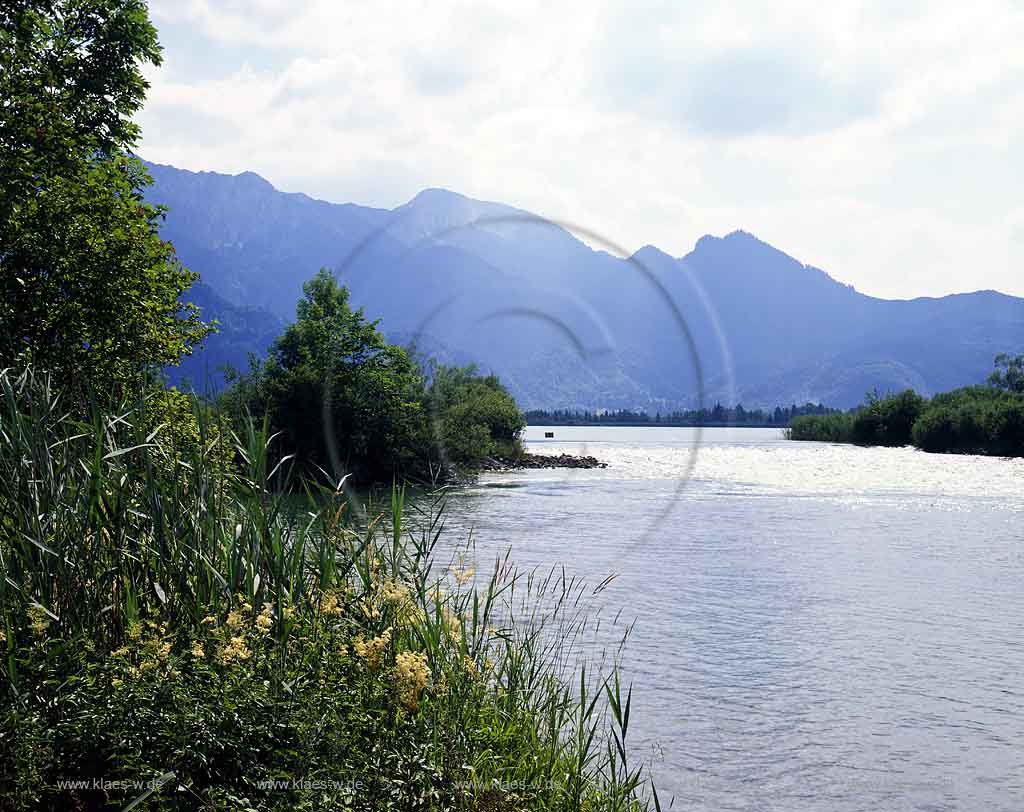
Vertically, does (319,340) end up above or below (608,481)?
above

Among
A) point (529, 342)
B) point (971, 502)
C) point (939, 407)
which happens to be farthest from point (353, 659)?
point (939, 407)

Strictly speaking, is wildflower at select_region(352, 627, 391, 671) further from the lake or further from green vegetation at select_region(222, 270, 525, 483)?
green vegetation at select_region(222, 270, 525, 483)

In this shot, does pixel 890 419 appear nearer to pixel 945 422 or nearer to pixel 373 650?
pixel 945 422

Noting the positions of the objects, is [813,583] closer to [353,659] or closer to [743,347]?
[353,659]

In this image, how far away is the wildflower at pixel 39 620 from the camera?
6289mm

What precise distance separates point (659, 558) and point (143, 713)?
22706mm

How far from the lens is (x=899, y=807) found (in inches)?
396

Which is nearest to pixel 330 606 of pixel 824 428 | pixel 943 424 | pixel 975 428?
pixel 975 428

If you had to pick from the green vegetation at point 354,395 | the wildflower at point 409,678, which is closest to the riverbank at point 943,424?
the green vegetation at point 354,395

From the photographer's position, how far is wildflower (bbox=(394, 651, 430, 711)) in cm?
571

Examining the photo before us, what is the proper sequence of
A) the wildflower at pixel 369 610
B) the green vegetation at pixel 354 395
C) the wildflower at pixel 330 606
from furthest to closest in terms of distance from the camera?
the green vegetation at pixel 354 395 < the wildflower at pixel 369 610 < the wildflower at pixel 330 606

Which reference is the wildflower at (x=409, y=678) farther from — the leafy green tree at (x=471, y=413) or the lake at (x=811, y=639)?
the leafy green tree at (x=471, y=413)

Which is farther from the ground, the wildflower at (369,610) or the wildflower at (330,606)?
the wildflower at (330,606)

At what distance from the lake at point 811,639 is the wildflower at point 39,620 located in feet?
21.7
